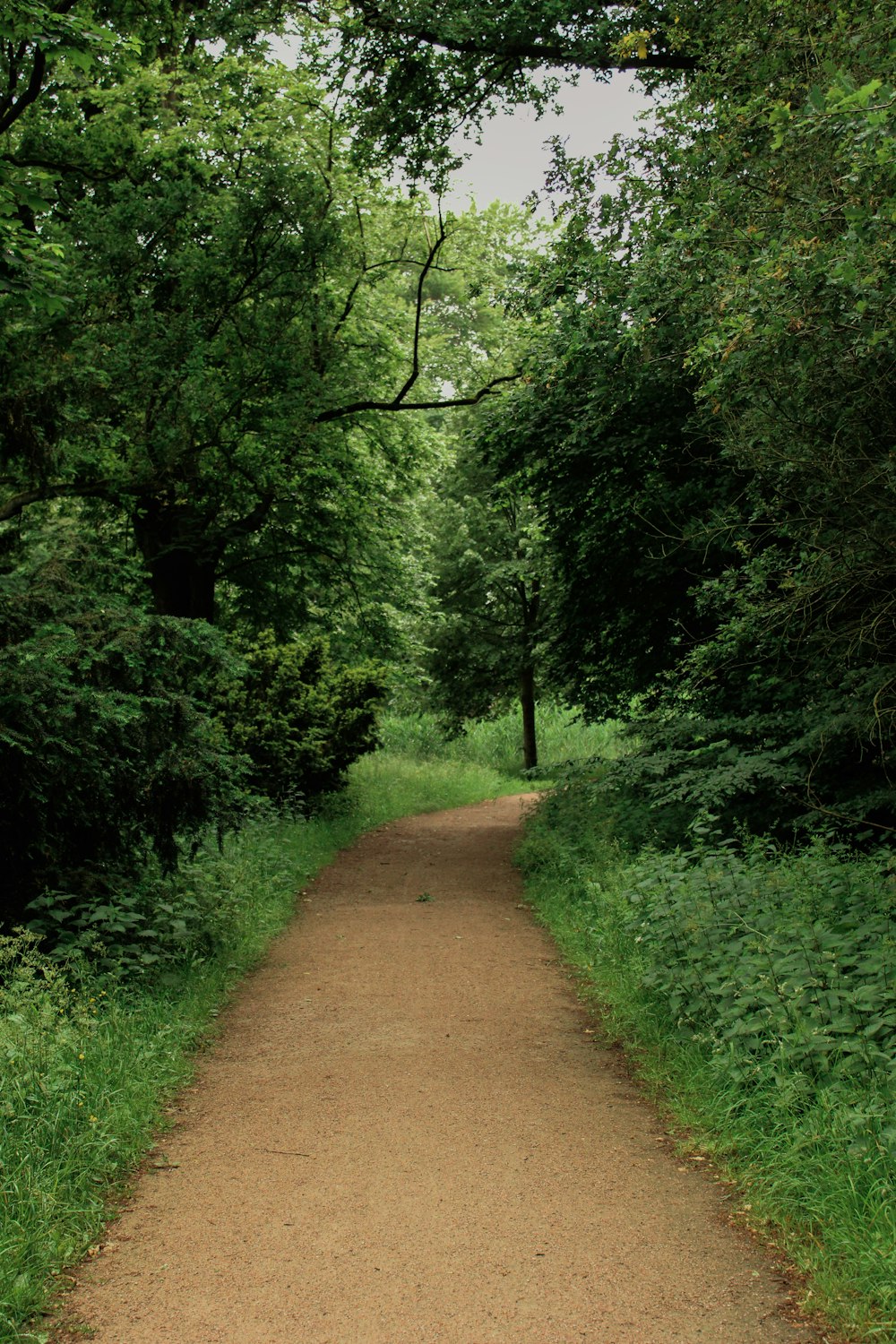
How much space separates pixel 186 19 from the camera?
15.4 metres

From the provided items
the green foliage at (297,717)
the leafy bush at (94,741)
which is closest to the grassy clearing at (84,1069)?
the leafy bush at (94,741)

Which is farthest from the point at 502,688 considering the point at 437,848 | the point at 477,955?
the point at 477,955

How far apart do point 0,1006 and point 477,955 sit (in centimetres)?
441

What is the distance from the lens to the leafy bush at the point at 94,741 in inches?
258

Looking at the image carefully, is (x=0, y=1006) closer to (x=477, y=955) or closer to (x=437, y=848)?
(x=477, y=955)

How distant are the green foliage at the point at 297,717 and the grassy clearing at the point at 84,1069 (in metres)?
4.58

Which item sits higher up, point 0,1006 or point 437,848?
point 0,1006

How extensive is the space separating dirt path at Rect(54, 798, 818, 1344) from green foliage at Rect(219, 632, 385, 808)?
21.7 feet

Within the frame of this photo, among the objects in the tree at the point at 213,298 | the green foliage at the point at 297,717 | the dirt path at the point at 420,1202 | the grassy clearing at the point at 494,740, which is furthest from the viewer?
the grassy clearing at the point at 494,740

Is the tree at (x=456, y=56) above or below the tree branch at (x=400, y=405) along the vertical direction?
above

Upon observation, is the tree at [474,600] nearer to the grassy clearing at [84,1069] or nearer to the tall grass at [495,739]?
the tall grass at [495,739]

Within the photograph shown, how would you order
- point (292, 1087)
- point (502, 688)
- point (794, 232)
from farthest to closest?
point (502, 688)
point (292, 1087)
point (794, 232)

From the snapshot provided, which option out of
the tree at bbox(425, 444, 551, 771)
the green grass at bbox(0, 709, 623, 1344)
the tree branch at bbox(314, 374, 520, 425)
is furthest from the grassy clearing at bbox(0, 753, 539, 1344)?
the tree at bbox(425, 444, 551, 771)

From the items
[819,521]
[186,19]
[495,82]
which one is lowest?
[819,521]
